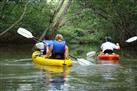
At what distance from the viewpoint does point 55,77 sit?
13062mm

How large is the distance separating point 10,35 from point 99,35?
33.8ft

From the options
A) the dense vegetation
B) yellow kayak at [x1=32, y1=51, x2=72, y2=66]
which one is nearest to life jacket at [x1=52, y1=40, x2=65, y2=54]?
yellow kayak at [x1=32, y1=51, x2=72, y2=66]

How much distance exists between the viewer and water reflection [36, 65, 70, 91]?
36.5 ft

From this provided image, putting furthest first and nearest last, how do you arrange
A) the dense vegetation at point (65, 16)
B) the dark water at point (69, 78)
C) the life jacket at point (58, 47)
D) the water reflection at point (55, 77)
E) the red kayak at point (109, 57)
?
the dense vegetation at point (65, 16)
the red kayak at point (109, 57)
the life jacket at point (58, 47)
the water reflection at point (55, 77)
the dark water at point (69, 78)

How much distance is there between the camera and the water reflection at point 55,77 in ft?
36.5

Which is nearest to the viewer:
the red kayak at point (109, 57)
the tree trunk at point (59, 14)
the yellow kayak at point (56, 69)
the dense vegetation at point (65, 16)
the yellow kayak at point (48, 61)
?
the yellow kayak at point (56, 69)

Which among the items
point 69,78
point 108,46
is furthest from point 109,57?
point 69,78

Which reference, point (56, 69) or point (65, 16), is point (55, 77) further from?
point (65, 16)

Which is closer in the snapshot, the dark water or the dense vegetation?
the dark water

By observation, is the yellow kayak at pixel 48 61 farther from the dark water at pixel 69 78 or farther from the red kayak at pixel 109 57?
the red kayak at pixel 109 57

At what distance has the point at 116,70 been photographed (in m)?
Result: 15.1

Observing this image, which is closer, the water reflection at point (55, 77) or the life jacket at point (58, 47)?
the water reflection at point (55, 77)

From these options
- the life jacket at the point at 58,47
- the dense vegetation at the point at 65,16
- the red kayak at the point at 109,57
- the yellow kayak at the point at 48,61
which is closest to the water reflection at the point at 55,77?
the yellow kayak at the point at 48,61

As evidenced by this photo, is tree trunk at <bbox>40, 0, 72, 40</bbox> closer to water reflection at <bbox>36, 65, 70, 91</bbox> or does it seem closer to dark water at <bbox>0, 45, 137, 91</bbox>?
water reflection at <bbox>36, 65, 70, 91</bbox>
